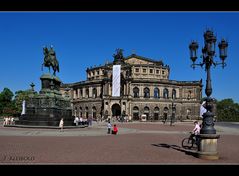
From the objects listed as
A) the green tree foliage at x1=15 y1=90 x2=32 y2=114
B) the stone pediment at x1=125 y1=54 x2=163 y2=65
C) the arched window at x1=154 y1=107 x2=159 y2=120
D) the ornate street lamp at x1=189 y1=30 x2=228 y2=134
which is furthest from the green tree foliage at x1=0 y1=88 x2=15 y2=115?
the ornate street lamp at x1=189 y1=30 x2=228 y2=134

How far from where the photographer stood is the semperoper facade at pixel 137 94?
91.2 metres

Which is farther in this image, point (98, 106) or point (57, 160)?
point (98, 106)

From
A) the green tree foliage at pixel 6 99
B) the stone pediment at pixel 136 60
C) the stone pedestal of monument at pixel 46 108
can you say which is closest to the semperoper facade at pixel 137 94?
the stone pediment at pixel 136 60

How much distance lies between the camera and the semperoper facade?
→ 91.2 metres

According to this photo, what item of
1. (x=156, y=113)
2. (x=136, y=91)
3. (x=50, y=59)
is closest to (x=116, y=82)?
(x=136, y=91)

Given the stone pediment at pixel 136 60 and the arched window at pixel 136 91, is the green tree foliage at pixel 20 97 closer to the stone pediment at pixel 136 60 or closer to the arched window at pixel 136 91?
the arched window at pixel 136 91

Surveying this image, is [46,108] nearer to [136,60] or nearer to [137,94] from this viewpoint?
[137,94]
